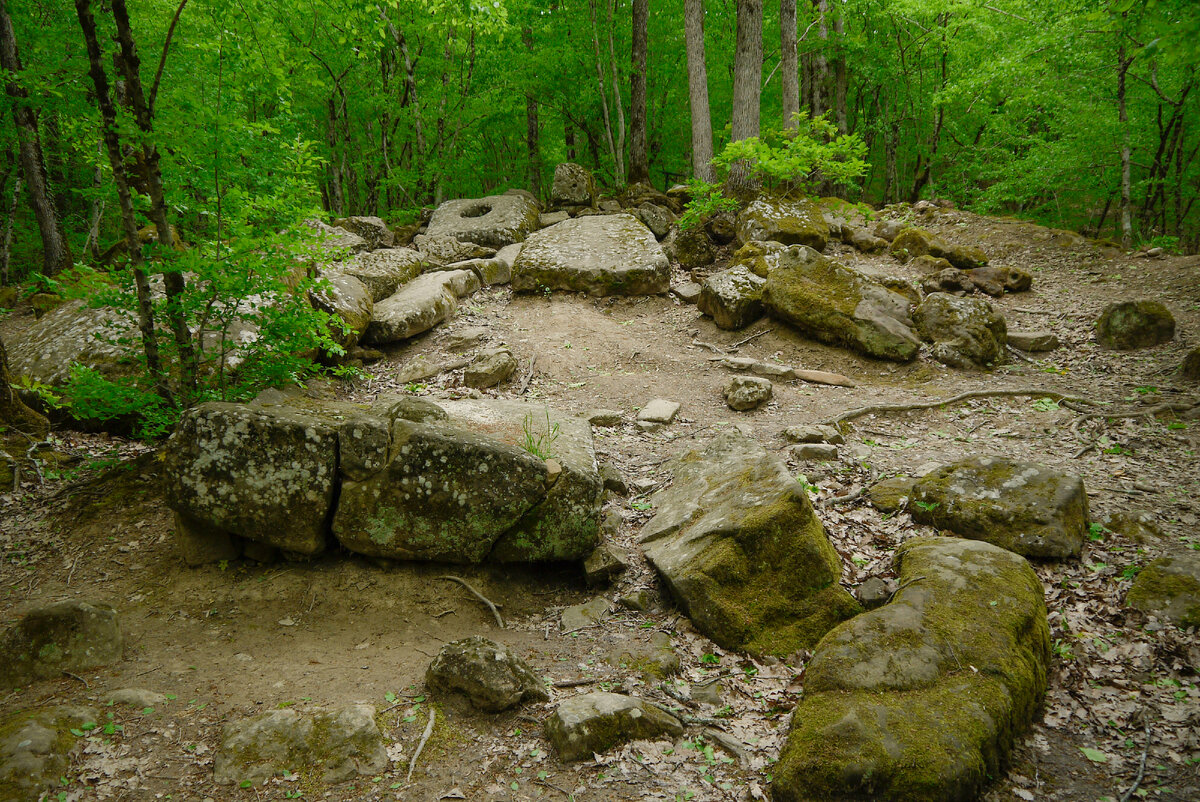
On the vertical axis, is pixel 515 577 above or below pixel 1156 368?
below

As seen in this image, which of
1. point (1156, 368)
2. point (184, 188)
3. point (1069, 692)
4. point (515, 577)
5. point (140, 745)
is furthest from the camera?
point (1156, 368)

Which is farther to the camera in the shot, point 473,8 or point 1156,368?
point 473,8

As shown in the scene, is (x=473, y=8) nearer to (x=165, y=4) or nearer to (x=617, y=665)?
(x=165, y=4)

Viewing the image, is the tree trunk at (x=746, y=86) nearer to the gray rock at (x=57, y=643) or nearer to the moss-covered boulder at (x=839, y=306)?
the moss-covered boulder at (x=839, y=306)

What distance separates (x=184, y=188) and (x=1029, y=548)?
7816mm

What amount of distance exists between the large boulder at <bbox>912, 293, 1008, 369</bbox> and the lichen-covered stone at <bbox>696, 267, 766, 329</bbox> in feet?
8.41

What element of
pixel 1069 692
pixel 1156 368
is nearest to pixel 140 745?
pixel 1069 692

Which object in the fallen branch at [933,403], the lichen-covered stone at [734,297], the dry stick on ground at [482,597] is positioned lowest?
the dry stick on ground at [482,597]

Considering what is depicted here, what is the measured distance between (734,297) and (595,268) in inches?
117

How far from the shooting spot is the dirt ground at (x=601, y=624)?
3.09m

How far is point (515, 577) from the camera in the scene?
503cm

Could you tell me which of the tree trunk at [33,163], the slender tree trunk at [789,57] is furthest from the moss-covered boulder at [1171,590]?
the tree trunk at [33,163]

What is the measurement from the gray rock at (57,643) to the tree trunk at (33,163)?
1192cm

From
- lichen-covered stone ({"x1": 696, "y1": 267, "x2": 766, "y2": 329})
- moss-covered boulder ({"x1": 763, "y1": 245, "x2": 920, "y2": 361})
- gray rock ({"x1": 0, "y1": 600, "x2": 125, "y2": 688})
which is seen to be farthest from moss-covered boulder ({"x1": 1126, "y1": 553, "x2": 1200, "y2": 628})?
gray rock ({"x1": 0, "y1": 600, "x2": 125, "y2": 688})
